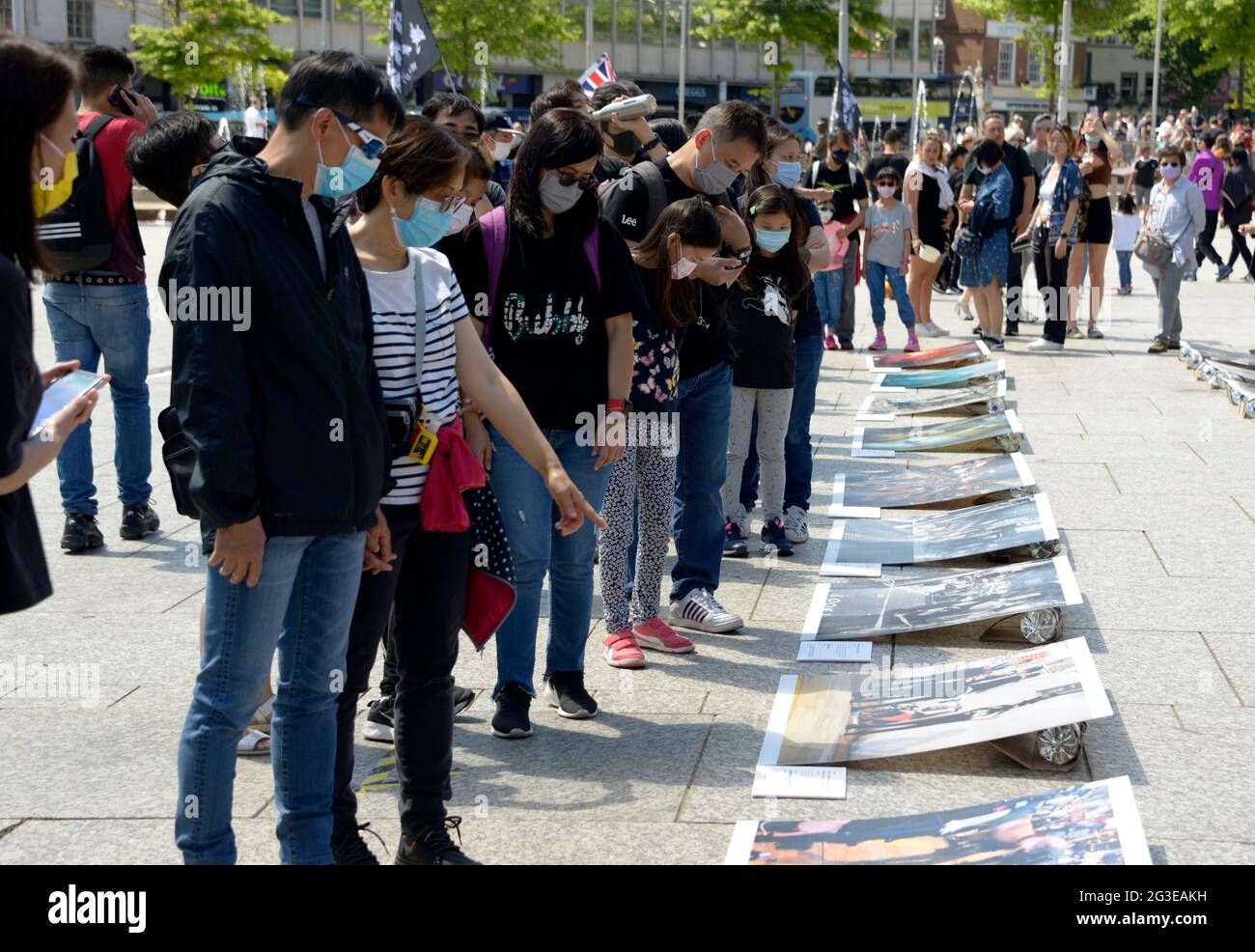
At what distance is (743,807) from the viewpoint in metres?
4.20

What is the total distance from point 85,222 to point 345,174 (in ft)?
13.7


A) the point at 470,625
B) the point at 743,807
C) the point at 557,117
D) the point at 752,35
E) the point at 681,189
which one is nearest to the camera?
the point at 470,625

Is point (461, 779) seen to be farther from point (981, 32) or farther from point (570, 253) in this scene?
point (981, 32)

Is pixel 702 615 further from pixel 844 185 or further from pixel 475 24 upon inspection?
pixel 475 24

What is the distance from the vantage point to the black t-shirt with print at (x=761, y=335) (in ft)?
22.0

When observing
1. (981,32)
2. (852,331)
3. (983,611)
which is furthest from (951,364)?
(981,32)

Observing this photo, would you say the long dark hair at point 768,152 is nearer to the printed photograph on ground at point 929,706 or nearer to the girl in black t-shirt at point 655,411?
the girl in black t-shirt at point 655,411

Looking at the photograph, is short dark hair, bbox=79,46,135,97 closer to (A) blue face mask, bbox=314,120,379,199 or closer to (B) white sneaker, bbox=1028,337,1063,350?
(A) blue face mask, bbox=314,120,379,199

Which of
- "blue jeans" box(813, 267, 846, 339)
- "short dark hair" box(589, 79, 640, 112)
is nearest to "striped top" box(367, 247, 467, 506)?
"short dark hair" box(589, 79, 640, 112)

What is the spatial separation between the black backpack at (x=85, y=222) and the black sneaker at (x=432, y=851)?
4.14m

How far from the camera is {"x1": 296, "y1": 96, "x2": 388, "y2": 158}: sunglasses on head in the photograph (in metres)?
3.15

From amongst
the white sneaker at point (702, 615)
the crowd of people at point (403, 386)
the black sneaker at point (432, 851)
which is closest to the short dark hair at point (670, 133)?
the crowd of people at point (403, 386)

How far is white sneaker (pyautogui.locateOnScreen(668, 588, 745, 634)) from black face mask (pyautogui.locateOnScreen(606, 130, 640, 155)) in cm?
216
